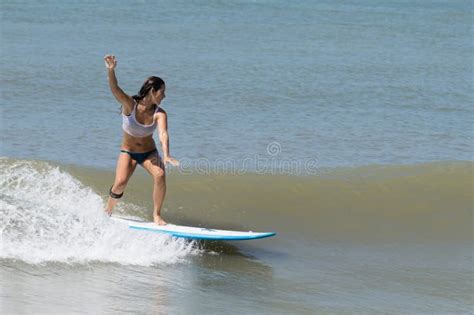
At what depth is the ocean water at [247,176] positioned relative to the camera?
7.63 metres

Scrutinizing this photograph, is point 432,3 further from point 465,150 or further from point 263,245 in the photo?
point 263,245

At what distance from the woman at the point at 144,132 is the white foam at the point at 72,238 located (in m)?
0.42

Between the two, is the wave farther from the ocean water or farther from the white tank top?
the white tank top

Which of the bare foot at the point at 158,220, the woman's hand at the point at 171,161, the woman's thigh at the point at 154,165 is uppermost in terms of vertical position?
the woman's hand at the point at 171,161

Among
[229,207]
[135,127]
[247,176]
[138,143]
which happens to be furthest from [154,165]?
[247,176]

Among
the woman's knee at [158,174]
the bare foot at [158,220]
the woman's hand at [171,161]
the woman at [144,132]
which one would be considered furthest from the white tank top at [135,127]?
the bare foot at [158,220]

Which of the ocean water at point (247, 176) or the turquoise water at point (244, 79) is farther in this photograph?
the turquoise water at point (244, 79)

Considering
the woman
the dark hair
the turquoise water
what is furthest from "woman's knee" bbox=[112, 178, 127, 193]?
the turquoise water

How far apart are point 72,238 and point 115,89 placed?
1475mm

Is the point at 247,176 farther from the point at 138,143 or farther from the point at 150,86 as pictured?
the point at 150,86

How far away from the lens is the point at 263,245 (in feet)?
30.4

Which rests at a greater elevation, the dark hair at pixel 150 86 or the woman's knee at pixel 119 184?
the dark hair at pixel 150 86

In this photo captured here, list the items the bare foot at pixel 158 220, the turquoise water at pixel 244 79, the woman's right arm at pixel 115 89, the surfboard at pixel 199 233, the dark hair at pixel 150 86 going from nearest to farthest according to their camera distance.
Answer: the woman's right arm at pixel 115 89 < the dark hair at pixel 150 86 < the surfboard at pixel 199 233 < the bare foot at pixel 158 220 < the turquoise water at pixel 244 79

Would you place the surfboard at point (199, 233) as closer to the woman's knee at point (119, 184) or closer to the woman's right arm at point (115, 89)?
the woman's knee at point (119, 184)
